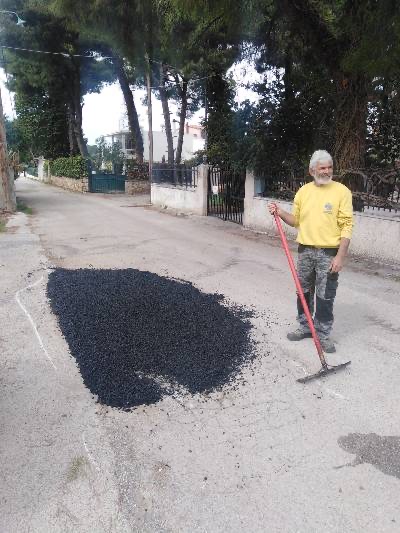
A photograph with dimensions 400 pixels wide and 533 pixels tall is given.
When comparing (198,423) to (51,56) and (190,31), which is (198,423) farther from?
(51,56)

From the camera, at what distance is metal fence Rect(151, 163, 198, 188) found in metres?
14.7

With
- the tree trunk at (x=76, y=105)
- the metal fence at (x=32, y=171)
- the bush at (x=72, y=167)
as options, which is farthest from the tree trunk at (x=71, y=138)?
the metal fence at (x=32, y=171)

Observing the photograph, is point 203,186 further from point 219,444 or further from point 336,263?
point 219,444

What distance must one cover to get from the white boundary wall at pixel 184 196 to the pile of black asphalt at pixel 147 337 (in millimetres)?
8127

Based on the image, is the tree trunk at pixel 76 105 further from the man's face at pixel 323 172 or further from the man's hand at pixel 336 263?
the man's hand at pixel 336 263

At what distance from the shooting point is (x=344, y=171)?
850cm

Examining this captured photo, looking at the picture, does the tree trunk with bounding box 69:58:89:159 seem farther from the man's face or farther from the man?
the man's face

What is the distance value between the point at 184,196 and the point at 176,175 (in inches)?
56.1

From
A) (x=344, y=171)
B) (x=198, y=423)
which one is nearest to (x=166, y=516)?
(x=198, y=423)

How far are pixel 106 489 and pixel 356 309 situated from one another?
3.96 metres

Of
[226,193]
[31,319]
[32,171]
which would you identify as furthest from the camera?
[32,171]

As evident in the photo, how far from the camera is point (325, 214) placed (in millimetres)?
3799

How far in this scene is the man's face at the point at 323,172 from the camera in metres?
3.71

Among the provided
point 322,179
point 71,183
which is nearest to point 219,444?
point 322,179
